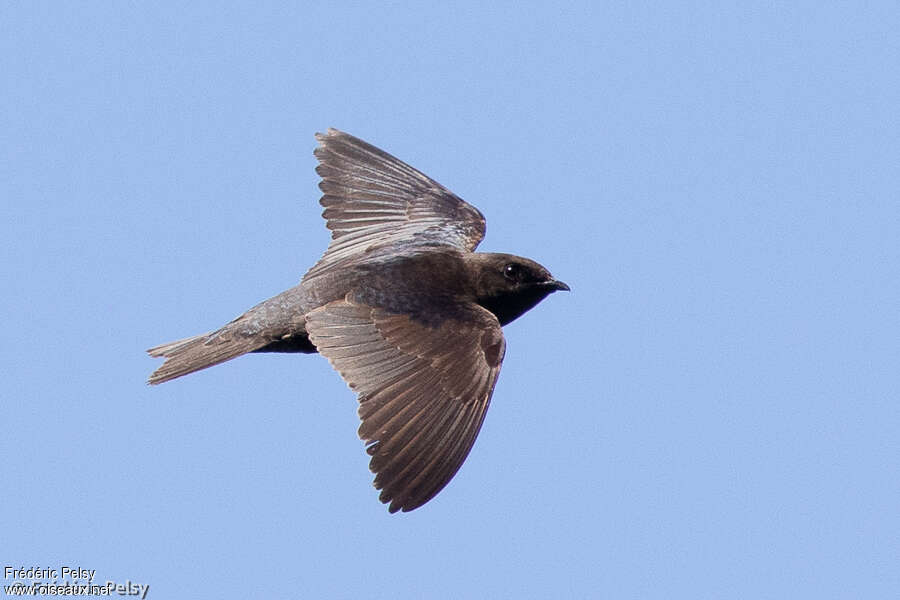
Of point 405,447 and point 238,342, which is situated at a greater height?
point 238,342

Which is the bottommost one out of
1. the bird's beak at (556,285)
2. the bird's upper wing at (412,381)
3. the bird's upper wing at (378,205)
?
the bird's upper wing at (412,381)

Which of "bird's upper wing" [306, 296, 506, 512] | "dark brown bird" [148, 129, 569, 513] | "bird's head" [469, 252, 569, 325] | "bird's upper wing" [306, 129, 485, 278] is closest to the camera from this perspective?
"bird's upper wing" [306, 296, 506, 512]

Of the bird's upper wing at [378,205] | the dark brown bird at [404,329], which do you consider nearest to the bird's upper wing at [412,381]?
the dark brown bird at [404,329]

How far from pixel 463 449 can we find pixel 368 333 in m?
1.09

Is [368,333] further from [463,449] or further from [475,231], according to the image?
[475,231]

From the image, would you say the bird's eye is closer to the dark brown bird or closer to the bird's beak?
the dark brown bird

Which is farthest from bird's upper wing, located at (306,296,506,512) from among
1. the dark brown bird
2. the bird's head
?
the bird's head

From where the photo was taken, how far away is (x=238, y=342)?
9.18 metres

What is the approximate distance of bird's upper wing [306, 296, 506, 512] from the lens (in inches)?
315

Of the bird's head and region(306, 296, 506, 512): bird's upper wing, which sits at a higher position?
the bird's head

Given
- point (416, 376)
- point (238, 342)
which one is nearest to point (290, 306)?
point (238, 342)

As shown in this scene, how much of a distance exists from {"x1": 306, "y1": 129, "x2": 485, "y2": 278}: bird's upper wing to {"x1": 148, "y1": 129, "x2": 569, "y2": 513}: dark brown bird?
0.02 metres

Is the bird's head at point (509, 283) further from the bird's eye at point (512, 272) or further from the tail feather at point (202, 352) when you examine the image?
the tail feather at point (202, 352)

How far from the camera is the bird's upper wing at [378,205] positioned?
10547mm
